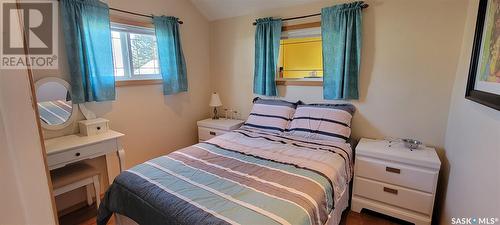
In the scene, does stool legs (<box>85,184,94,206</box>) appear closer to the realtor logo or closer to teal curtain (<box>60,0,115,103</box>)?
teal curtain (<box>60,0,115,103</box>)

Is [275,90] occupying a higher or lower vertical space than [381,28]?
lower

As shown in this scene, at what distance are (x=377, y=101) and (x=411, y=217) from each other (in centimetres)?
105

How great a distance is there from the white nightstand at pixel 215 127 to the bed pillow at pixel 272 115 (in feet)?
0.92

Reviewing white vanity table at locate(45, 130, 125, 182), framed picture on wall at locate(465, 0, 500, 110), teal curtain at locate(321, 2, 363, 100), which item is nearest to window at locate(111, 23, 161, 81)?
white vanity table at locate(45, 130, 125, 182)

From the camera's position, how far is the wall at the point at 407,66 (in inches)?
77.0

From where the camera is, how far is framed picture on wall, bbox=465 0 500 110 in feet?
3.37

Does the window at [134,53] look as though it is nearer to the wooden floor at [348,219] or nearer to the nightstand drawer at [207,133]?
the nightstand drawer at [207,133]

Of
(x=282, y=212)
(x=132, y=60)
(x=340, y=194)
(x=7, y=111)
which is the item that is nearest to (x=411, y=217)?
(x=340, y=194)

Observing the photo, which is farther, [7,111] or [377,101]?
[377,101]

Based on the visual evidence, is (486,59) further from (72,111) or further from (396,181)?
(72,111)

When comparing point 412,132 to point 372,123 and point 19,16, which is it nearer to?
point 372,123

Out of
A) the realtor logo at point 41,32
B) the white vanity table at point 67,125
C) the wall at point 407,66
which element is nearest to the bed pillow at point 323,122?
the wall at point 407,66

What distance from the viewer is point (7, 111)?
44cm

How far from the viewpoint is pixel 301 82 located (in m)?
2.72
